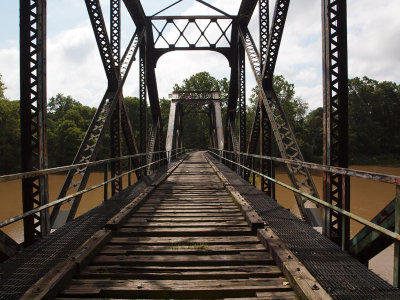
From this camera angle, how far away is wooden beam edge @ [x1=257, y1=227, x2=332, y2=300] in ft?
6.21

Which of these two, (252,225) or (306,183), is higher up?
(306,183)

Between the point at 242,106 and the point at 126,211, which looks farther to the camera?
the point at 242,106

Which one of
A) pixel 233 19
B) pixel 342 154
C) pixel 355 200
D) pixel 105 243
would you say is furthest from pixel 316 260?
pixel 355 200

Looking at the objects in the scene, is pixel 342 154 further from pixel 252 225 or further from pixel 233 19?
pixel 233 19

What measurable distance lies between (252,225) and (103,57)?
524 centimetres

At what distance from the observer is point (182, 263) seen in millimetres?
2693

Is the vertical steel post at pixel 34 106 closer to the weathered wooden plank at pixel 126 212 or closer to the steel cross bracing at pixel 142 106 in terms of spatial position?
the weathered wooden plank at pixel 126 212

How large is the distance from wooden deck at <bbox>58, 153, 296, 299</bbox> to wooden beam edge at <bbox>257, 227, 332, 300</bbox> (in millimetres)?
76

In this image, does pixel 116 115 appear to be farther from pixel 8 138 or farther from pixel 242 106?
pixel 8 138

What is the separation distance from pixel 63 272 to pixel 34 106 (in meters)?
2.41

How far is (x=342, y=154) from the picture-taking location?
3529 millimetres

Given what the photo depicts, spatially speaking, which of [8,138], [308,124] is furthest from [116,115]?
[308,124]

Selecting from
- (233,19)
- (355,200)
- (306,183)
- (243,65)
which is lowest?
(355,200)

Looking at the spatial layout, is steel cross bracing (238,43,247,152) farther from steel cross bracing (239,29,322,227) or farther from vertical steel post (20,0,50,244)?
vertical steel post (20,0,50,244)
